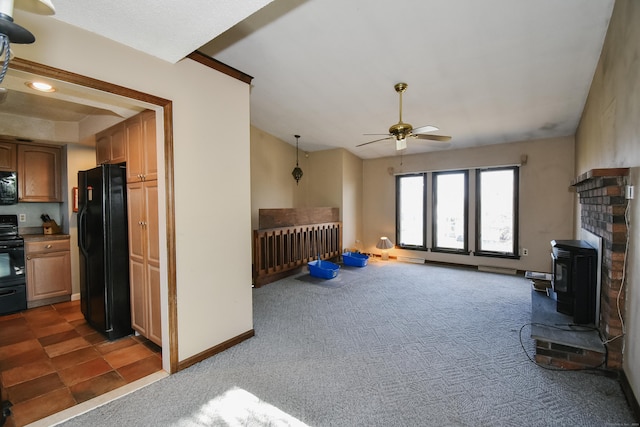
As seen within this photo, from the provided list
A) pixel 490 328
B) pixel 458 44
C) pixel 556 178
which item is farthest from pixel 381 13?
pixel 556 178

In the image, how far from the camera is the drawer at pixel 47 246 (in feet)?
11.8

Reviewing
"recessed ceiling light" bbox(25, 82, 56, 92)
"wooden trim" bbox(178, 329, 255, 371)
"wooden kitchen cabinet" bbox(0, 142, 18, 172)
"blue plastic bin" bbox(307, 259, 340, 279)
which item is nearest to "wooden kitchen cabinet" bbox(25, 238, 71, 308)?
"wooden kitchen cabinet" bbox(0, 142, 18, 172)

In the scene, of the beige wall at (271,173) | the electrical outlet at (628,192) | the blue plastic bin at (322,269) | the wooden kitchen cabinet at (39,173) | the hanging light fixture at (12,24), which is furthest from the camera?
the beige wall at (271,173)

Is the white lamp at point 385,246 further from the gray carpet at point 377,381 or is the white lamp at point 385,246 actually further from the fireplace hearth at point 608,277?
the fireplace hearth at point 608,277

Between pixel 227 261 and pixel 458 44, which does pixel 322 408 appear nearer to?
pixel 227 261

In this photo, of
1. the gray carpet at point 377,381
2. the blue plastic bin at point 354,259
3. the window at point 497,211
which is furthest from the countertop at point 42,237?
the window at point 497,211

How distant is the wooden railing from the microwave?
3.13 m

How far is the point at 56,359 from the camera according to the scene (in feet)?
8.13

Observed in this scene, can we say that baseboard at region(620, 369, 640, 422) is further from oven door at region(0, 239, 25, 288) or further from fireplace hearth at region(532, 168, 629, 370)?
oven door at region(0, 239, 25, 288)

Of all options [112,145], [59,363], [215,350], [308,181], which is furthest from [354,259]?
[59,363]

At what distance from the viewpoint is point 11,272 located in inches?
136

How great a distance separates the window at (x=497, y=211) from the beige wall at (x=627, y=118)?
2876mm

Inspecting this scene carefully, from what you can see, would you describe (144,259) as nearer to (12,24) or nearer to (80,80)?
(80,80)

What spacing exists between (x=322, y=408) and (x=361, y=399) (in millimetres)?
284
